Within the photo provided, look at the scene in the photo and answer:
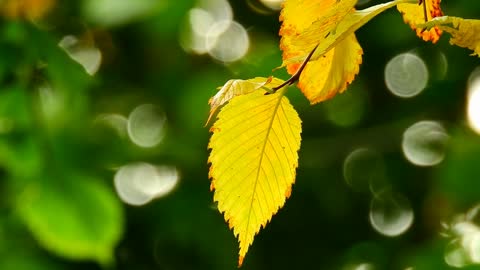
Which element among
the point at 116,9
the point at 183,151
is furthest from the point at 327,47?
the point at 183,151

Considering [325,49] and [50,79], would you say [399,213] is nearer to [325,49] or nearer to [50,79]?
[50,79]

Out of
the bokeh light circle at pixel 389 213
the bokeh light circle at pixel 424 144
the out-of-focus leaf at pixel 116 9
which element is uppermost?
the out-of-focus leaf at pixel 116 9

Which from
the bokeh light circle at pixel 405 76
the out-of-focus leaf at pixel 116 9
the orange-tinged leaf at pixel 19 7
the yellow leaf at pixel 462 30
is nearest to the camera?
the yellow leaf at pixel 462 30

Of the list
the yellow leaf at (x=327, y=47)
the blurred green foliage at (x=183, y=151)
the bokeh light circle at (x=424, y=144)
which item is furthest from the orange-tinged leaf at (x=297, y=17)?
the bokeh light circle at (x=424, y=144)

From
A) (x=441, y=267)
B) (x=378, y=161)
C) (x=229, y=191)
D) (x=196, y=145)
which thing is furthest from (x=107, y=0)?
(x=378, y=161)

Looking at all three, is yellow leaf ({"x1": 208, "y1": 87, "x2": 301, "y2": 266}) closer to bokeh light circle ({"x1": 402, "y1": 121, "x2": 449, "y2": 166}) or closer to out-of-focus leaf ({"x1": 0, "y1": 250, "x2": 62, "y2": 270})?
Answer: out-of-focus leaf ({"x1": 0, "y1": 250, "x2": 62, "y2": 270})

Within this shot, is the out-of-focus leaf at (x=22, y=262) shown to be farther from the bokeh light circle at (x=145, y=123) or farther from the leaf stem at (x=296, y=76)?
the leaf stem at (x=296, y=76)

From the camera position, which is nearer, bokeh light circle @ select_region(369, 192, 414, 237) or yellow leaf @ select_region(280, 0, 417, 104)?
yellow leaf @ select_region(280, 0, 417, 104)

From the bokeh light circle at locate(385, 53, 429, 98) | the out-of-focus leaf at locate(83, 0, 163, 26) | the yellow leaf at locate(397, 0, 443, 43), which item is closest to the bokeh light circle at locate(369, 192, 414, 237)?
the bokeh light circle at locate(385, 53, 429, 98)
